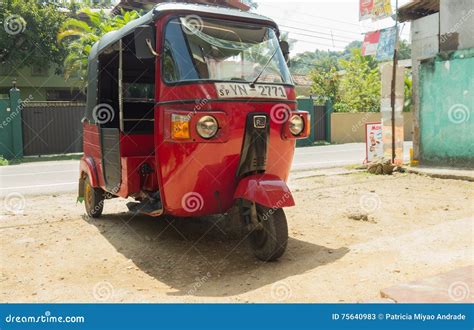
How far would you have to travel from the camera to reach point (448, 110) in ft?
34.6

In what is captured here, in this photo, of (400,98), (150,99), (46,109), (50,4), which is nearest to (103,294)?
(150,99)

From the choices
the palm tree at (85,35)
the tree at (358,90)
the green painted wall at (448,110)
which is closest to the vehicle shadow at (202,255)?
the green painted wall at (448,110)

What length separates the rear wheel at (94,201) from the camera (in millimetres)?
6762

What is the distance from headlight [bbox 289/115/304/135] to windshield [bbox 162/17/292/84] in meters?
0.43

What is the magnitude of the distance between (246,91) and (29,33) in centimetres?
2442

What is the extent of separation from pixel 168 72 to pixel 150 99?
8.26 feet

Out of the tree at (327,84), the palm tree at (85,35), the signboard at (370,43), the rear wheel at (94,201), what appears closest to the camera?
the rear wheel at (94,201)

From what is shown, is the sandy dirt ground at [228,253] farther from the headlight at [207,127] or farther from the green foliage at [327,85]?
the green foliage at [327,85]

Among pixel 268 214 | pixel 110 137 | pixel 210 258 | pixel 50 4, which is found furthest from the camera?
pixel 50 4

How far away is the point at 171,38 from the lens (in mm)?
4547

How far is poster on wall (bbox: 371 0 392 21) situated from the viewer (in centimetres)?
1469

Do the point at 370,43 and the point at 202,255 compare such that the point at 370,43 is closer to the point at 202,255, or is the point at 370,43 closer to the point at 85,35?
the point at 85,35

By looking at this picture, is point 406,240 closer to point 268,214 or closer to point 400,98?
point 268,214

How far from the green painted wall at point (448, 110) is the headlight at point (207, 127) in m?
7.84
